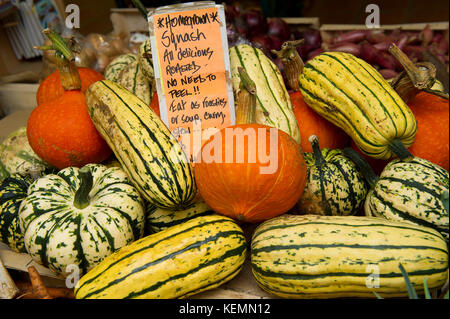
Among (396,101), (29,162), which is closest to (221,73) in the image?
(396,101)

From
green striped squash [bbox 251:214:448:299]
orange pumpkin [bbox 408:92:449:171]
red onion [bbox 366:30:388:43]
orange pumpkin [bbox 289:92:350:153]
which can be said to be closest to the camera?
green striped squash [bbox 251:214:448:299]

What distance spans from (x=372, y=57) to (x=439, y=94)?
104 cm

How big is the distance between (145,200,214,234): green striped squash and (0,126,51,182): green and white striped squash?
1.93ft

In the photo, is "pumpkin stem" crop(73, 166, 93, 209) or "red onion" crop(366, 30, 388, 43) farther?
"red onion" crop(366, 30, 388, 43)

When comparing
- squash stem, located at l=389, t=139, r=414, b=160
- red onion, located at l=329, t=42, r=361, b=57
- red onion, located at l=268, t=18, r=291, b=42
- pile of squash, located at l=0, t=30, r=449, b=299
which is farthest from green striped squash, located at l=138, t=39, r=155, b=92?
red onion, located at l=329, t=42, r=361, b=57

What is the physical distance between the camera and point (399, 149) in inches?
46.6

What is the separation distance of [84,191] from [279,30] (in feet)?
5.91

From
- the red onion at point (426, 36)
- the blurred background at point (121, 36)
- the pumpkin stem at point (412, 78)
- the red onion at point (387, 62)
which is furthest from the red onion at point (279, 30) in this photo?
the pumpkin stem at point (412, 78)

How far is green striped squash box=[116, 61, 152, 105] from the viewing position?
5.25ft

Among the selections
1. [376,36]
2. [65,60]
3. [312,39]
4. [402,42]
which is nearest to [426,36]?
[402,42]

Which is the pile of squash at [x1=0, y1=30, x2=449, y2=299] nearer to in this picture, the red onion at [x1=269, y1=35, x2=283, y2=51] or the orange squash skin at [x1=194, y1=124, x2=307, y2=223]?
the orange squash skin at [x1=194, y1=124, x2=307, y2=223]

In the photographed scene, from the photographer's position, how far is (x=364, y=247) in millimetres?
947

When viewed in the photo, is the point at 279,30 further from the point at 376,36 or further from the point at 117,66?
the point at 117,66

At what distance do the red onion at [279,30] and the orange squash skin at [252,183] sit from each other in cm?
153
